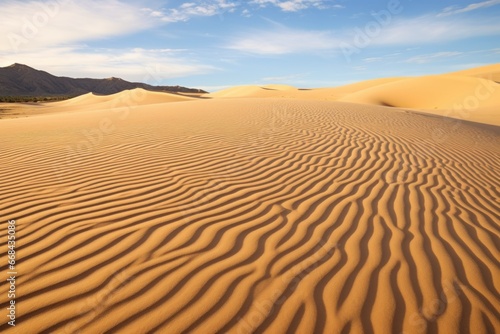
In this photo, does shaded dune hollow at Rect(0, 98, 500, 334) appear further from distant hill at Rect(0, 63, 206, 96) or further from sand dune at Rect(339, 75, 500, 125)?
distant hill at Rect(0, 63, 206, 96)

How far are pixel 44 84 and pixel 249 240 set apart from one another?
120230 millimetres

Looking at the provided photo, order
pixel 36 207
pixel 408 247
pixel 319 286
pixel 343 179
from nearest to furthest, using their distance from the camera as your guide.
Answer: pixel 319 286
pixel 408 247
pixel 36 207
pixel 343 179

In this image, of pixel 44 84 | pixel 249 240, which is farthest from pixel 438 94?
pixel 44 84

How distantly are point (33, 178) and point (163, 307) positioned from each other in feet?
12.2

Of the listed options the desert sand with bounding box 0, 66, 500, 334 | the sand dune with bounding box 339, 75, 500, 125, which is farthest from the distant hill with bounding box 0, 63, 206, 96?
the desert sand with bounding box 0, 66, 500, 334

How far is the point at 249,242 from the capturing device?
3158 millimetres

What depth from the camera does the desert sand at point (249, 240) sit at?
2254mm

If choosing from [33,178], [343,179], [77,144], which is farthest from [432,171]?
[77,144]

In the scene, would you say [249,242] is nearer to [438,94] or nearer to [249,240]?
[249,240]

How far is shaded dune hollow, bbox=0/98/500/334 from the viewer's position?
88.7 inches

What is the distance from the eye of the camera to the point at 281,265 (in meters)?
2.78

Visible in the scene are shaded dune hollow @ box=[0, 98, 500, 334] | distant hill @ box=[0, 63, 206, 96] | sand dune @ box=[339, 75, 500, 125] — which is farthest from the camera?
distant hill @ box=[0, 63, 206, 96]

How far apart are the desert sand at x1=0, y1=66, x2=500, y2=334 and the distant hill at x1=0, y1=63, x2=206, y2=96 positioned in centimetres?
9134

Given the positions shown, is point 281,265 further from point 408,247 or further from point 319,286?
point 408,247
